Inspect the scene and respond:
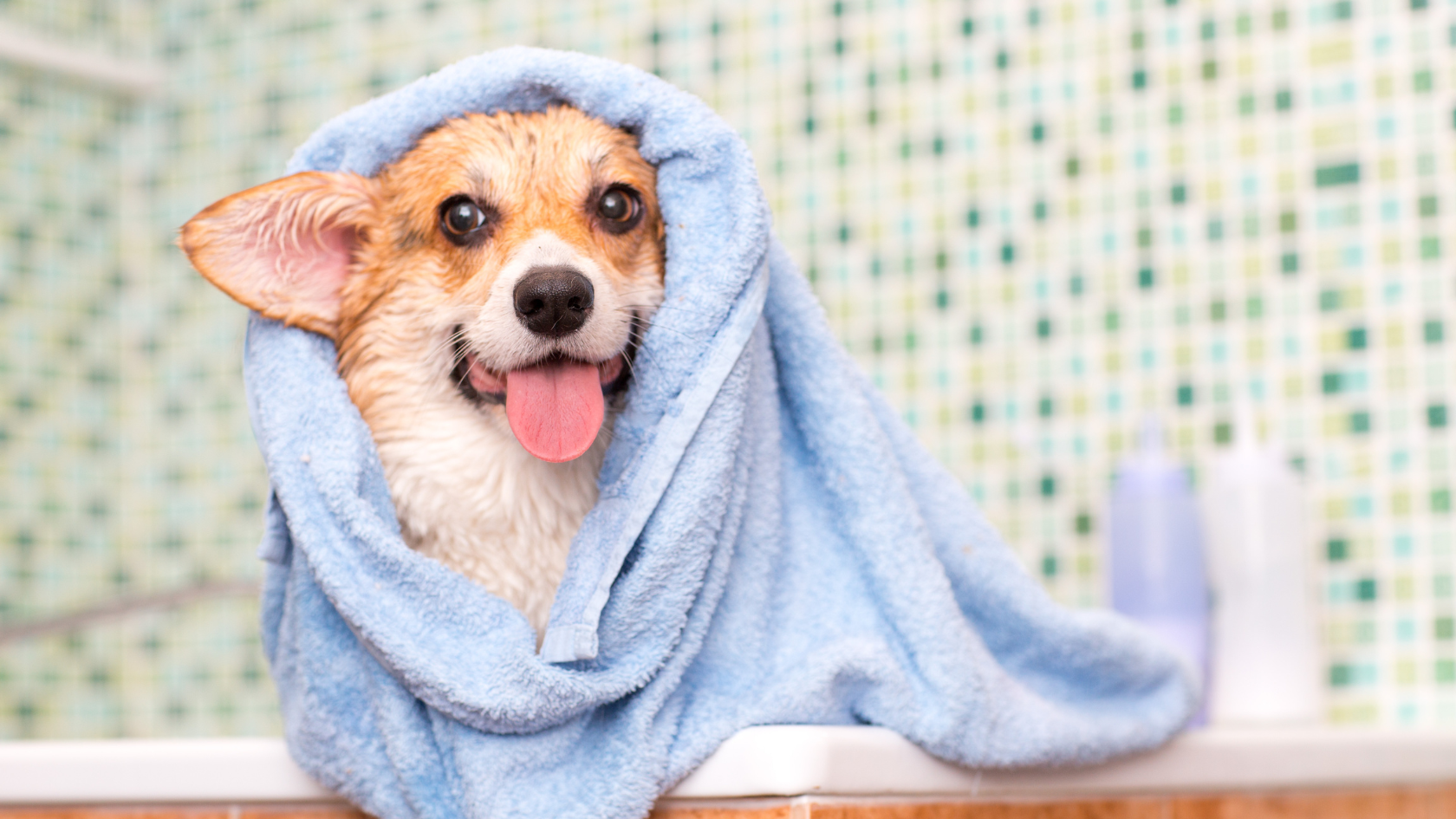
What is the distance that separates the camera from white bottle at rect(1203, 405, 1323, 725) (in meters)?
1.18

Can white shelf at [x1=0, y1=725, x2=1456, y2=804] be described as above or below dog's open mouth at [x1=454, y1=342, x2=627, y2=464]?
below

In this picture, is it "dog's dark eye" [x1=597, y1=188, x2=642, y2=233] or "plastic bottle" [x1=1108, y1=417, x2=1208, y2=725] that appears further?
"plastic bottle" [x1=1108, y1=417, x2=1208, y2=725]

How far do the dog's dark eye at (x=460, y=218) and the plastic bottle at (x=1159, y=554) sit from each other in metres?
0.76

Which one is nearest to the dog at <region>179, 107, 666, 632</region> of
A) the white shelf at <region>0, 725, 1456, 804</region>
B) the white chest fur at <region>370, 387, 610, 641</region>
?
A: the white chest fur at <region>370, 387, 610, 641</region>

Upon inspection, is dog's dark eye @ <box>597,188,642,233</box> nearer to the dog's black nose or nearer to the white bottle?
the dog's black nose

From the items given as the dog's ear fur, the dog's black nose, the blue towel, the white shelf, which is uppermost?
the dog's ear fur

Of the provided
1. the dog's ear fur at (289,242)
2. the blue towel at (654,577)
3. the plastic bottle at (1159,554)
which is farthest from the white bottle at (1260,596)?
the dog's ear fur at (289,242)

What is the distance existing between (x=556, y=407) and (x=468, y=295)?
0.28 feet

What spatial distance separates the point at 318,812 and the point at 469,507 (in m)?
0.21

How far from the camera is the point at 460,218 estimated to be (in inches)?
29.1

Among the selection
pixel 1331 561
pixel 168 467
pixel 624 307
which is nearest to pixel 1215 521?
pixel 1331 561

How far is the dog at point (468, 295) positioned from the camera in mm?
712

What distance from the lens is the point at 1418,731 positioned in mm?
1086

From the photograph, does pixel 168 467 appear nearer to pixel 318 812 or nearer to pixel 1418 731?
pixel 318 812
